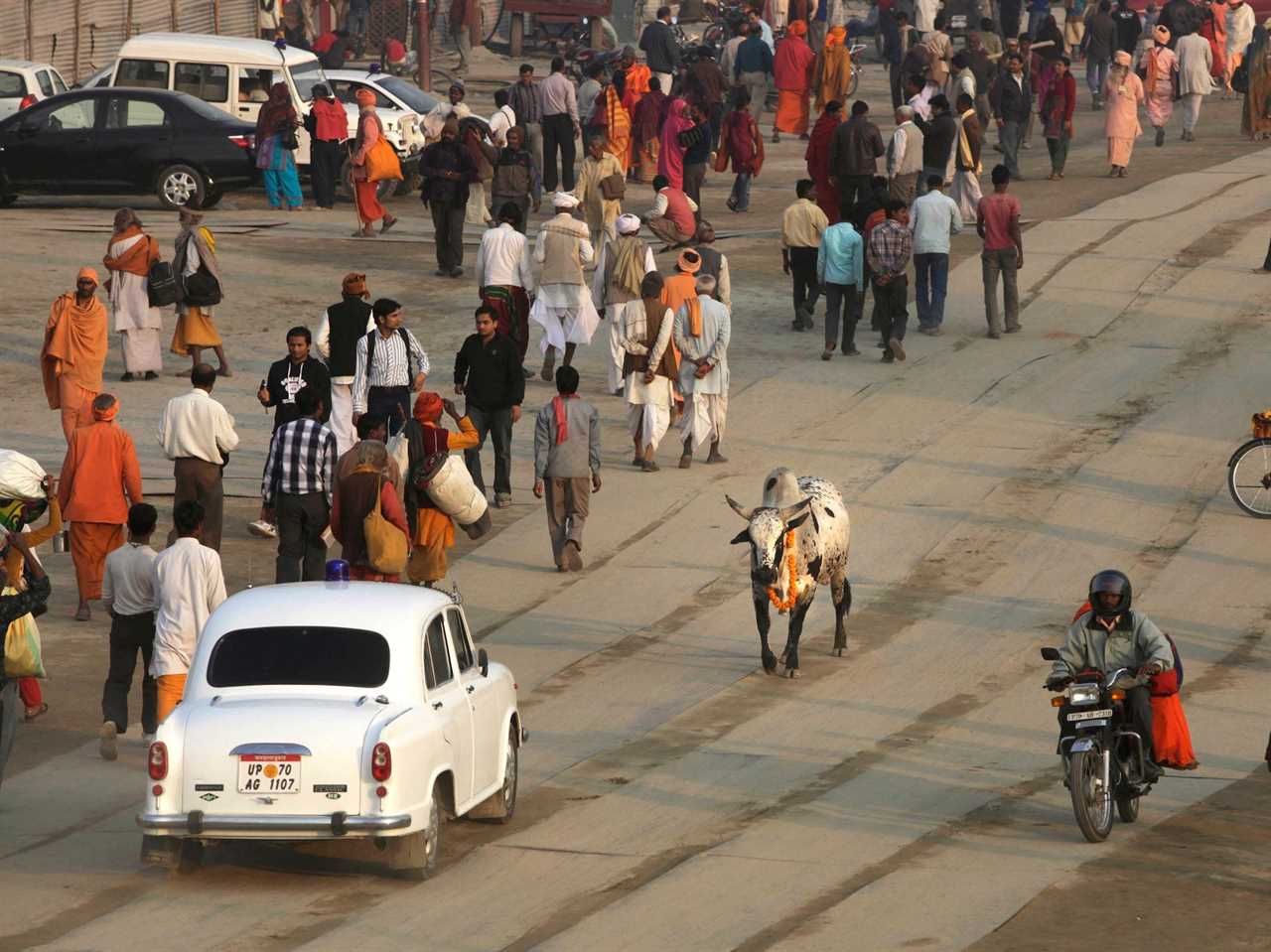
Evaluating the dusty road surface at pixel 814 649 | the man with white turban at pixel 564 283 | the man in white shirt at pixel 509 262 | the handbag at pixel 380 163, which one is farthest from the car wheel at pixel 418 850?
the handbag at pixel 380 163

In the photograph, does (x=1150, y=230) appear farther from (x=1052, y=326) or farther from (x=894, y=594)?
(x=894, y=594)

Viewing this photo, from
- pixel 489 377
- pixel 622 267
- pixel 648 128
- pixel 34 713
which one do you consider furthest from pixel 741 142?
pixel 34 713

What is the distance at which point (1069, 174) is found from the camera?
36.6 meters

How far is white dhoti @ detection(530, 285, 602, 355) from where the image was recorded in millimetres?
23141

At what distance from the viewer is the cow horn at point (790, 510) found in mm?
15633

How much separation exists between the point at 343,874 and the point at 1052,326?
54.8 feet

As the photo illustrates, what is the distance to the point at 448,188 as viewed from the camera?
27.8 meters

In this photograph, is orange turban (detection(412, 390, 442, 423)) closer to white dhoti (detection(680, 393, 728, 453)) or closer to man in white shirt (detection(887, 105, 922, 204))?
white dhoti (detection(680, 393, 728, 453))

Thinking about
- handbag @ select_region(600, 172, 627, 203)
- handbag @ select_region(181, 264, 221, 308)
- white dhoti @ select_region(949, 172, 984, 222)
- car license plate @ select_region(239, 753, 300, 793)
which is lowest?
car license plate @ select_region(239, 753, 300, 793)

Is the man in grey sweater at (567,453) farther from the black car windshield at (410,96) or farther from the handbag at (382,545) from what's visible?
the black car windshield at (410,96)

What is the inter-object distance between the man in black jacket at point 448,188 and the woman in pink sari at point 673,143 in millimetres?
4127

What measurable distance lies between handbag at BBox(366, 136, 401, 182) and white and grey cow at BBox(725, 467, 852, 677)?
15.3 meters

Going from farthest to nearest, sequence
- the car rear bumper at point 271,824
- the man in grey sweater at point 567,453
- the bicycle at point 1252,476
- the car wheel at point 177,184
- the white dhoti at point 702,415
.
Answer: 1. the car wheel at point 177,184
2. the white dhoti at point 702,415
3. the bicycle at point 1252,476
4. the man in grey sweater at point 567,453
5. the car rear bumper at point 271,824

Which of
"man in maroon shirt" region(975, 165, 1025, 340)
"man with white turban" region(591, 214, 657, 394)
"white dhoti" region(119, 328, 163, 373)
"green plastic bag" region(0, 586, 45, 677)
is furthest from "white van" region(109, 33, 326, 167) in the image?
"green plastic bag" region(0, 586, 45, 677)
